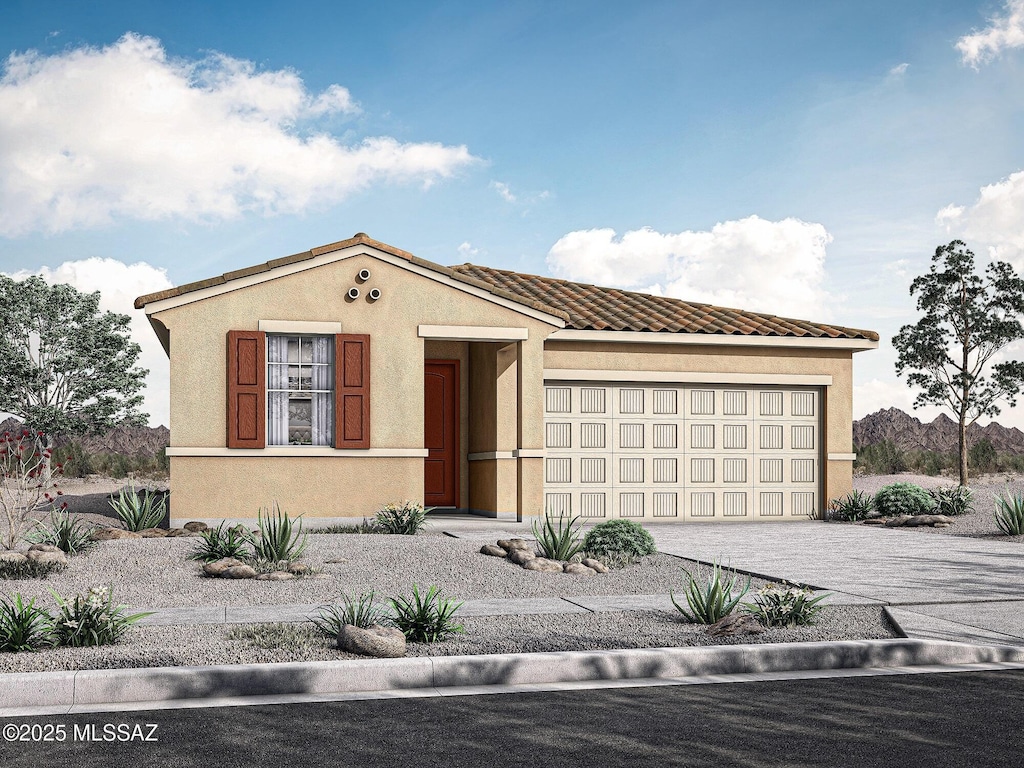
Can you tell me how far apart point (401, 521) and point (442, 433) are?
3823 mm

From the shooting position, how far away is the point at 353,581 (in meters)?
10.5

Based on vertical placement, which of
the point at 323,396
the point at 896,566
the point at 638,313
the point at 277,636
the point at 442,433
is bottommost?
the point at 896,566

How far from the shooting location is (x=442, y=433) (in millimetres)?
18609

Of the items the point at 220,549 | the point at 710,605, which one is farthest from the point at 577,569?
the point at 220,549

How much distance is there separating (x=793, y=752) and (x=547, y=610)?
12.4 ft

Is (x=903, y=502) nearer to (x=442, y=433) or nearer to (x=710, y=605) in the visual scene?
(x=442, y=433)

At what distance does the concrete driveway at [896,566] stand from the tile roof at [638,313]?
137 inches

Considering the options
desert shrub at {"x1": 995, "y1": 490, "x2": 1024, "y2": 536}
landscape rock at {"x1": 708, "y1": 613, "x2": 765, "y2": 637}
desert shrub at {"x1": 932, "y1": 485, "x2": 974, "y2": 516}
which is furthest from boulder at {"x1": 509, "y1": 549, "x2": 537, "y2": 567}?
desert shrub at {"x1": 932, "y1": 485, "x2": 974, "y2": 516}

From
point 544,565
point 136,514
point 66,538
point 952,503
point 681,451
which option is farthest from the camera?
point 952,503

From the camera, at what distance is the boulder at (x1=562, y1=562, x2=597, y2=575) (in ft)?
36.6

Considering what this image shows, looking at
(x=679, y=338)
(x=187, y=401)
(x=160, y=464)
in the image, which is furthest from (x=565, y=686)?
(x=160, y=464)

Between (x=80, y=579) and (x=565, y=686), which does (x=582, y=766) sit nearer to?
(x=565, y=686)

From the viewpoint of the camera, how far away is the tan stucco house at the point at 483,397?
15602mm

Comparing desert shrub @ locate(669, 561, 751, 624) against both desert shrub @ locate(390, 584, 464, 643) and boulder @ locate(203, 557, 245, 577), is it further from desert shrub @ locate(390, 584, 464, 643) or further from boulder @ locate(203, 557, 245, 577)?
boulder @ locate(203, 557, 245, 577)
